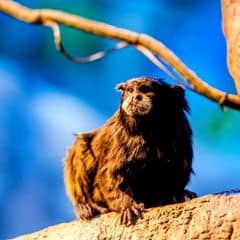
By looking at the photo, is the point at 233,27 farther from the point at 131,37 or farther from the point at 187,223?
the point at 187,223

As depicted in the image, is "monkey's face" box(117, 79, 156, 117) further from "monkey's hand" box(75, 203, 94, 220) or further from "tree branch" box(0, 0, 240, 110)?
"tree branch" box(0, 0, 240, 110)

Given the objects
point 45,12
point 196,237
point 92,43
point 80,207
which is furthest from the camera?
point 92,43

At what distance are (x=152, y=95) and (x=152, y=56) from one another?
6.23 feet

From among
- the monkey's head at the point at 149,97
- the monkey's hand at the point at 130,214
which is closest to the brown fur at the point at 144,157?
the monkey's head at the point at 149,97

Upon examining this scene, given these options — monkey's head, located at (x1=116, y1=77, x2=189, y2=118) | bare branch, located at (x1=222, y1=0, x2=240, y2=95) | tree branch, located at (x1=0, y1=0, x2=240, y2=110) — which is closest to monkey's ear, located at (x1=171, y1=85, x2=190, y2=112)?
monkey's head, located at (x1=116, y1=77, x2=189, y2=118)

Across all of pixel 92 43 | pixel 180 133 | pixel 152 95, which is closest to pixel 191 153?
pixel 180 133

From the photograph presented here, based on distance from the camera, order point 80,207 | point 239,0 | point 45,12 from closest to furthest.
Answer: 1. point 45,12
2. point 239,0
3. point 80,207

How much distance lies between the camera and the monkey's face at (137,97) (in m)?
2.71

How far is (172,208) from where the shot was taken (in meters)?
2.50

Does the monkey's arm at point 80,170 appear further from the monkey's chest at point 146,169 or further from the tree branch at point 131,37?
the tree branch at point 131,37

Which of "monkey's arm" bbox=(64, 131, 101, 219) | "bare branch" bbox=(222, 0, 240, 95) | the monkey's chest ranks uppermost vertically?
"monkey's arm" bbox=(64, 131, 101, 219)

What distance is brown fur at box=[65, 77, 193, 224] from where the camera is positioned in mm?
2832

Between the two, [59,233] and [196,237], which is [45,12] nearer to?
[196,237]

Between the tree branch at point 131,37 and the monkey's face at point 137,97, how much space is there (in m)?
1.82
